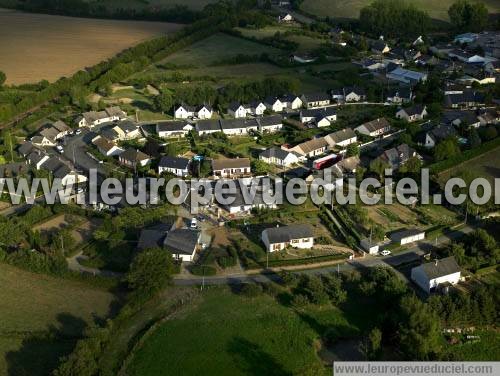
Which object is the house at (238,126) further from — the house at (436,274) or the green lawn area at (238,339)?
the house at (436,274)

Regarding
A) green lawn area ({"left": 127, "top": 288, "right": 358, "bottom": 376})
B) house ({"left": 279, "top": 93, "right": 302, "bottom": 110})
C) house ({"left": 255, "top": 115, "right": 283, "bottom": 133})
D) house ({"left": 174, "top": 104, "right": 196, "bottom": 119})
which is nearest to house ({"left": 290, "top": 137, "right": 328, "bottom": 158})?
house ({"left": 255, "top": 115, "right": 283, "bottom": 133})

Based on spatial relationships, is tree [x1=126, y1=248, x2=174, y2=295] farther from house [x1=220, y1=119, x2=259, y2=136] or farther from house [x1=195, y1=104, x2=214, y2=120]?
house [x1=195, y1=104, x2=214, y2=120]

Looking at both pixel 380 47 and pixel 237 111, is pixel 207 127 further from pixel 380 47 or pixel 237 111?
pixel 380 47

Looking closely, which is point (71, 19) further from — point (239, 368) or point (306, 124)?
point (239, 368)

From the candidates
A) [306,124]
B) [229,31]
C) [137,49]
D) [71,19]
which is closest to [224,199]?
[306,124]

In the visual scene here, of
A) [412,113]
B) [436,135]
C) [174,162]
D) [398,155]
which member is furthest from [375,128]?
[174,162]
